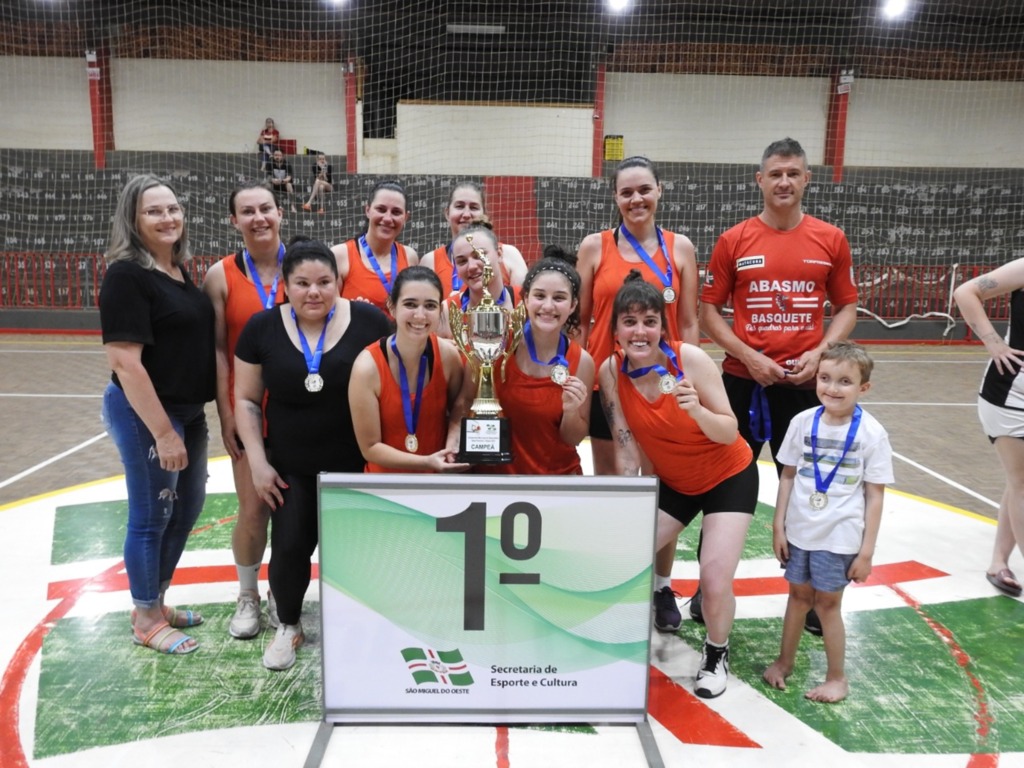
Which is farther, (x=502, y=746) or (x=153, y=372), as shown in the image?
(x=153, y=372)

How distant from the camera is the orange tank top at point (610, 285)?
3209 millimetres

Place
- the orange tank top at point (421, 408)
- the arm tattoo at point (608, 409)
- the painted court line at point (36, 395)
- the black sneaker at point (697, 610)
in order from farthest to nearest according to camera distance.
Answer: the painted court line at point (36, 395) → the black sneaker at point (697, 610) → the arm tattoo at point (608, 409) → the orange tank top at point (421, 408)

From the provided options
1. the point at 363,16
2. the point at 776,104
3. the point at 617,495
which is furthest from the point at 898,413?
the point at 363,16

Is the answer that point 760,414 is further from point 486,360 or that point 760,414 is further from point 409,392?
point 409,392

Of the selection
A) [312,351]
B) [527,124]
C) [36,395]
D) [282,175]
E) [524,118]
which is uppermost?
[524,118]

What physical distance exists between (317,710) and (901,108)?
18.3 meters

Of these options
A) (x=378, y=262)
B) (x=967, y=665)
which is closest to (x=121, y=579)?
(x=378, y=262)

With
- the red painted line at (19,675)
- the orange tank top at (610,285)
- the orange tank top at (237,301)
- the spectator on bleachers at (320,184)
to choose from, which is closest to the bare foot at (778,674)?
the orange tank top at (610,285)

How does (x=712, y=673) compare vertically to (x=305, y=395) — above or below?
below

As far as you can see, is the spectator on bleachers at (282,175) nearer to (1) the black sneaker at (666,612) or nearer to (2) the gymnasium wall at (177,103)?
(2) the gymnasium wall at (177,103)

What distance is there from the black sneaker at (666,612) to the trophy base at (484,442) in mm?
1319

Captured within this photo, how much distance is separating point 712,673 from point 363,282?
231 cm

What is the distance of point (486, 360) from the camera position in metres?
2.73

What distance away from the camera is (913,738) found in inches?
104
